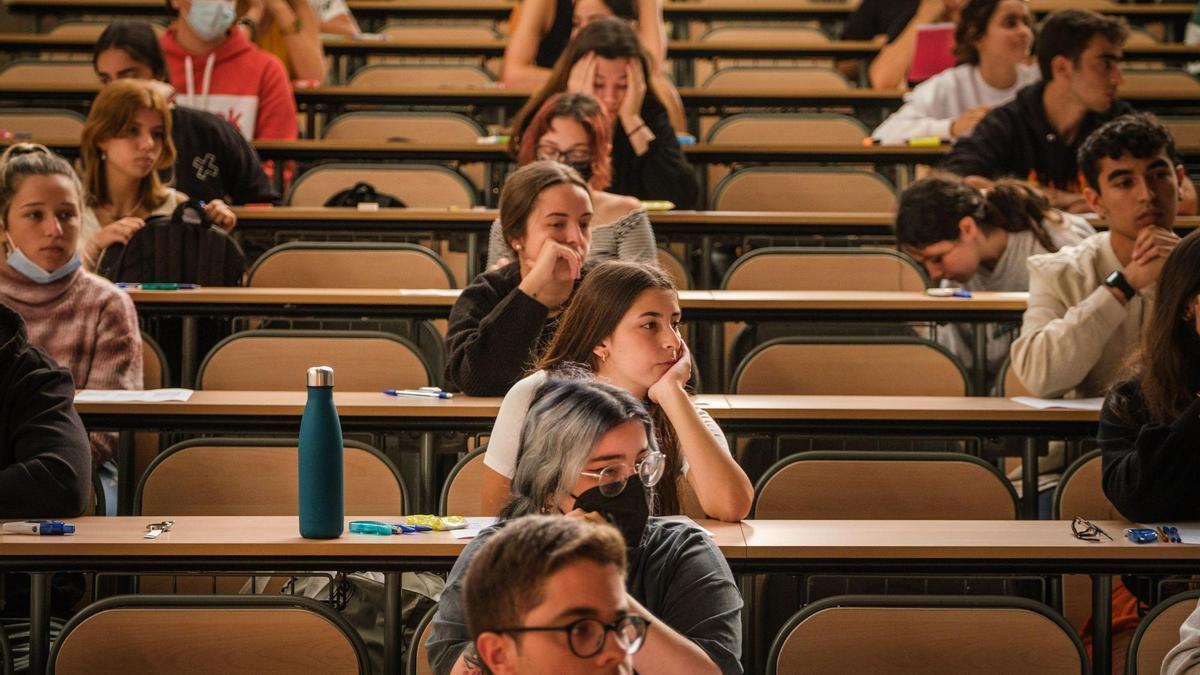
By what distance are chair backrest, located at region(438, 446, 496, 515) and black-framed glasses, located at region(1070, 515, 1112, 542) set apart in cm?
109

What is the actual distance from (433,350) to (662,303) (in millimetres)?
1558

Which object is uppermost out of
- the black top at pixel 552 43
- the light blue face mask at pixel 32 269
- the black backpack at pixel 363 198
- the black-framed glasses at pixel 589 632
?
the black top at pixel 552 43

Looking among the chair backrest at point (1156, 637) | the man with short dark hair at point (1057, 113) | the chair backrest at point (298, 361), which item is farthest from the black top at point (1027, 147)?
the chair backrest at point (1156, 637)

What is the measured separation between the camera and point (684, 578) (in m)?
2.09

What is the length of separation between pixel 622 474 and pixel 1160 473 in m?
1.17

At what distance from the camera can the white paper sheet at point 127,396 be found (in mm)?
3230

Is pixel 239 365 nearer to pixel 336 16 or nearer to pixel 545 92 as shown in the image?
pixel 545 92

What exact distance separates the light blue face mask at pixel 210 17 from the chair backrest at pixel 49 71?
934 millimetres

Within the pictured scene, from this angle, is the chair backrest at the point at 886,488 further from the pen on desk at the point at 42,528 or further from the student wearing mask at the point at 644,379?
the pen on desk at the point at 42,528

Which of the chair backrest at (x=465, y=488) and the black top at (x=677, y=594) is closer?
the black top at (x=677, y=594)

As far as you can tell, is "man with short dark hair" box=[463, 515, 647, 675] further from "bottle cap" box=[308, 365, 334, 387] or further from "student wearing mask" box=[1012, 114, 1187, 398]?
"student wearing mask" box=[1012, 114, 1187, 398]

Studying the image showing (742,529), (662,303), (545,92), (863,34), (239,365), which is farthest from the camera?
(863,34)

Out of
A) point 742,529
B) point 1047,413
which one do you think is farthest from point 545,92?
point 742,529

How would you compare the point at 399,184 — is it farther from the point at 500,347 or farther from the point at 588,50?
the point at 500,347
